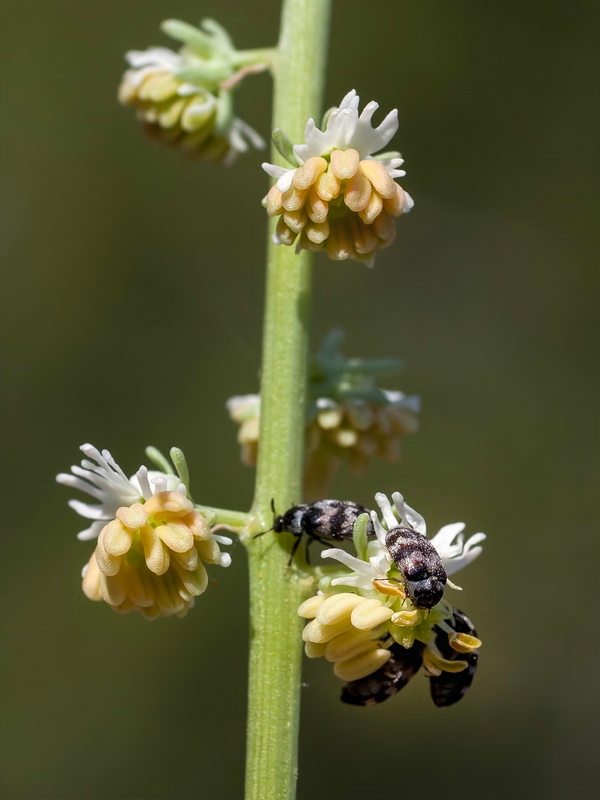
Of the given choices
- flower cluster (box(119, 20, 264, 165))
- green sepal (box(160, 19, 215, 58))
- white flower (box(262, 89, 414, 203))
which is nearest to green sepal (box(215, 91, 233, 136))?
flower cluster (box(119, 20, 264, 165))

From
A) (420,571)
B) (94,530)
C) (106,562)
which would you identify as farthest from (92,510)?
(420,571)

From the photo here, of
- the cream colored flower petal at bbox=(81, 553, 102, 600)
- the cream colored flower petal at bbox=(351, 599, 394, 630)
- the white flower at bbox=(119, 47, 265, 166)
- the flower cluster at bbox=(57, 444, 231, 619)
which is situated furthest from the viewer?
the white flower at bbox=(119, 47, 265, 166)

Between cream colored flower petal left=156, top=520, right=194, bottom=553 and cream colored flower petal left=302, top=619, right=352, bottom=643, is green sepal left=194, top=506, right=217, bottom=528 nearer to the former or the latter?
cream colored flower petal left=156, top=520, right=194, bottom=553

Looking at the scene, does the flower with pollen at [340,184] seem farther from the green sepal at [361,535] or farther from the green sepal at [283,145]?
the green sepal at [361,535]

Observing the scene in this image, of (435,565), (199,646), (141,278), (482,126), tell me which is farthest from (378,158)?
(482,126)

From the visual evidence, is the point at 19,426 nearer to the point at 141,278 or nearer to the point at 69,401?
the point at 69,401

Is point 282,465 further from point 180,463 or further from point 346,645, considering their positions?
point 346,645
